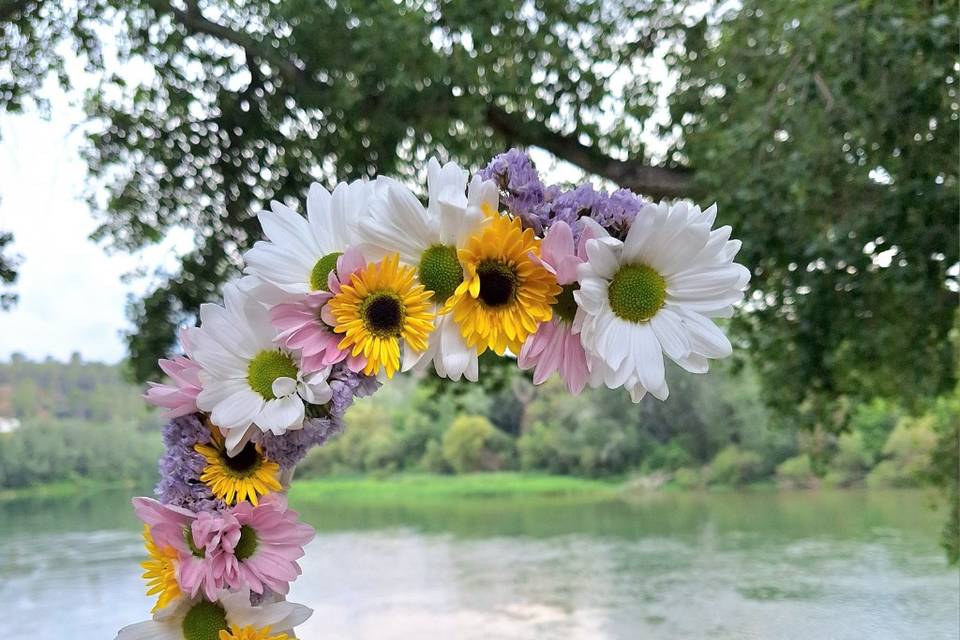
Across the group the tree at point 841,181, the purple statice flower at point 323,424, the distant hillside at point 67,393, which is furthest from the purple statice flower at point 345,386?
the distant hillside at point 67,393

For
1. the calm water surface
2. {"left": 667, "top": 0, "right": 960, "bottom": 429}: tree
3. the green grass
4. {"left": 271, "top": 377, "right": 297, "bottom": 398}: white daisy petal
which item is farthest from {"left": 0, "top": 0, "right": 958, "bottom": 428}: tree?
the green grass

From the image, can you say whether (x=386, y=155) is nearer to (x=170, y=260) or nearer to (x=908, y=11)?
(x=170, y=260)

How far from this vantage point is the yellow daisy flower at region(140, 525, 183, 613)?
2.06 feet

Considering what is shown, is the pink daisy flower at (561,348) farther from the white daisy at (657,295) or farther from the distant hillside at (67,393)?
the distant hillside at (67,393)

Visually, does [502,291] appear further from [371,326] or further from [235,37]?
[235,37]

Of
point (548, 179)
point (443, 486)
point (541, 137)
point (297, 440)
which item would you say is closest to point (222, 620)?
point (297, 440)

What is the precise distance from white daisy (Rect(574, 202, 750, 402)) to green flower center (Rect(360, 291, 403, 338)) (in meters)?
0.12

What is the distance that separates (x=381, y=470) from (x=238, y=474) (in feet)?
13.0

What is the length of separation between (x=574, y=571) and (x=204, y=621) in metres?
2.83

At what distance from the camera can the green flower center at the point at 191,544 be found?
0.62 m

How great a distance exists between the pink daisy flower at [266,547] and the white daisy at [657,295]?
0.80 ft

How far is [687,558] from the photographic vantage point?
333 centimetres

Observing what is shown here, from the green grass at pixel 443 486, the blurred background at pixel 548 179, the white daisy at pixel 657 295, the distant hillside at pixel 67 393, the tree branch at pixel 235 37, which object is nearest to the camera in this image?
the white daisy at pixel 657 295

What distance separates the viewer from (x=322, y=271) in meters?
0.61
